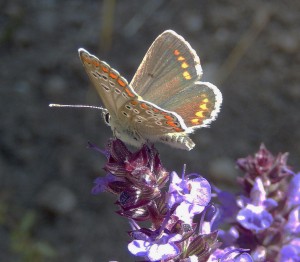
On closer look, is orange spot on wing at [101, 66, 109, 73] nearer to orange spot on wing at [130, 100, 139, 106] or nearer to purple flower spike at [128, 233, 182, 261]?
orange spot on wing at [130, 100, 139, 106]

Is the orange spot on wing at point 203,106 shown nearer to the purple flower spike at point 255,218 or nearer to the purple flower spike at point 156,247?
the purple flower spike at point 156,247

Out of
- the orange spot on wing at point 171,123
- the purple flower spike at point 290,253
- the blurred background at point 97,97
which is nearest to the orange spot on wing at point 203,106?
the orange spot on wing at point 171,123

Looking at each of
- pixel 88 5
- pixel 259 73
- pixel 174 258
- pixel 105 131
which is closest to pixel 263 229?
pixel 174 258

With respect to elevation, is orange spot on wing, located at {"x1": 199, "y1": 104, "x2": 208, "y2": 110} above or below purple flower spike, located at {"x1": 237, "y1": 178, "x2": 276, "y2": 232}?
above

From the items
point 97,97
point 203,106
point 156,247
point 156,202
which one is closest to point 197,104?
point 203,106

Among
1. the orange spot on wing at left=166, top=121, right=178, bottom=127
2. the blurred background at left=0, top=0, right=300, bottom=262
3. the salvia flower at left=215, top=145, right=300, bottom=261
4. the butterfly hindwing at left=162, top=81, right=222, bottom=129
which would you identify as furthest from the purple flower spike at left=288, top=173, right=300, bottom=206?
the blurred background at left=0, top=0, right=300, bottom=262
